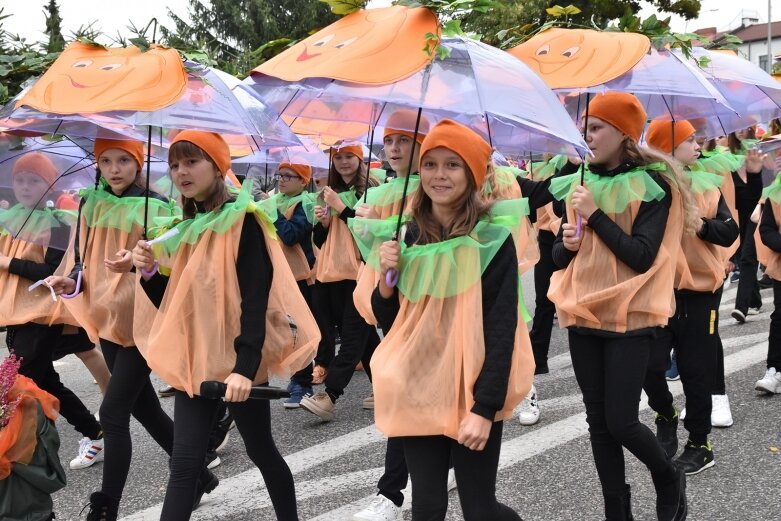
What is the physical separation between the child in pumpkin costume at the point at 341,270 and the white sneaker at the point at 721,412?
2352mm

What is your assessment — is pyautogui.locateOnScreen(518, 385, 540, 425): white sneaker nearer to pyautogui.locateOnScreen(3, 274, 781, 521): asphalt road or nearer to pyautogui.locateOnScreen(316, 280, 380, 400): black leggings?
Result: pyautogui.locateOnScreen(3, 274, 781, 521): asphalt road

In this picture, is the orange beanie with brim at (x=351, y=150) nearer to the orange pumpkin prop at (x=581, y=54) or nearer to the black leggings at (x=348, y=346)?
the black leggings at (x=348, y=346)

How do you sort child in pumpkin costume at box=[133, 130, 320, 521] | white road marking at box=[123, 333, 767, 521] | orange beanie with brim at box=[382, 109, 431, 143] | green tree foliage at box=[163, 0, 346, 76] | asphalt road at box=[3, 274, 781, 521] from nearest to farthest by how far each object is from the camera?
→ child in pumpkin costume at box=[133, 130, 320, 521] → asphalt road at box=[3, 274, 781, 521] → white road marking at box=[123, 333, 767, 521] → orange beanie with brim at box=[382, 109, 431, 143] → green tree foliage at box=[163, 0, 346, 76]

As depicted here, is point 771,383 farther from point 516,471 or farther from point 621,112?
point 621,112

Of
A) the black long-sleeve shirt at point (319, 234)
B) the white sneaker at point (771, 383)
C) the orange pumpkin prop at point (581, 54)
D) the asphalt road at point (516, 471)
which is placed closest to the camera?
the orange pumpkin prop at point (581, 54)

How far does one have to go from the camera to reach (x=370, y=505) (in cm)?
455

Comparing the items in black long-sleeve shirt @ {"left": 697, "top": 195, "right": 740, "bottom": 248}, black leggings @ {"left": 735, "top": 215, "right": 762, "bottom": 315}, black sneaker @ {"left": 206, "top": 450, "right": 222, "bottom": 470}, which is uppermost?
black long-sleeve shirt @ {"left": 697, "top": 195, "right": 740, "bottom": 248}

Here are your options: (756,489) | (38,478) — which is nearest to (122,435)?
(38,478)

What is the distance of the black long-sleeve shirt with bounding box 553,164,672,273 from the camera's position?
3984mm

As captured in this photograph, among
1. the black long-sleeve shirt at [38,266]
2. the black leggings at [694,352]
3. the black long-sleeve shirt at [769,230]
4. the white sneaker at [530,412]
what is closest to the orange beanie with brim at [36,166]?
the black long-sleeve shirt at [38,266]

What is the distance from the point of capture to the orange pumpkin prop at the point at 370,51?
3.47m

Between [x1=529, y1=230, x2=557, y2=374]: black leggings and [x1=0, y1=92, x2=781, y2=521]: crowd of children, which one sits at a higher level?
→ [x1=0, y1=92, x2=781, y2=521]: crowd of children

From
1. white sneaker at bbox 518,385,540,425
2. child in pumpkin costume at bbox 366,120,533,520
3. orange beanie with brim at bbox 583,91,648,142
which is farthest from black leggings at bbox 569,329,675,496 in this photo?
white sneaker at bbox 518,385,540,425

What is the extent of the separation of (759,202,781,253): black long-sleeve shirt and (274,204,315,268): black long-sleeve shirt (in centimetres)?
334
